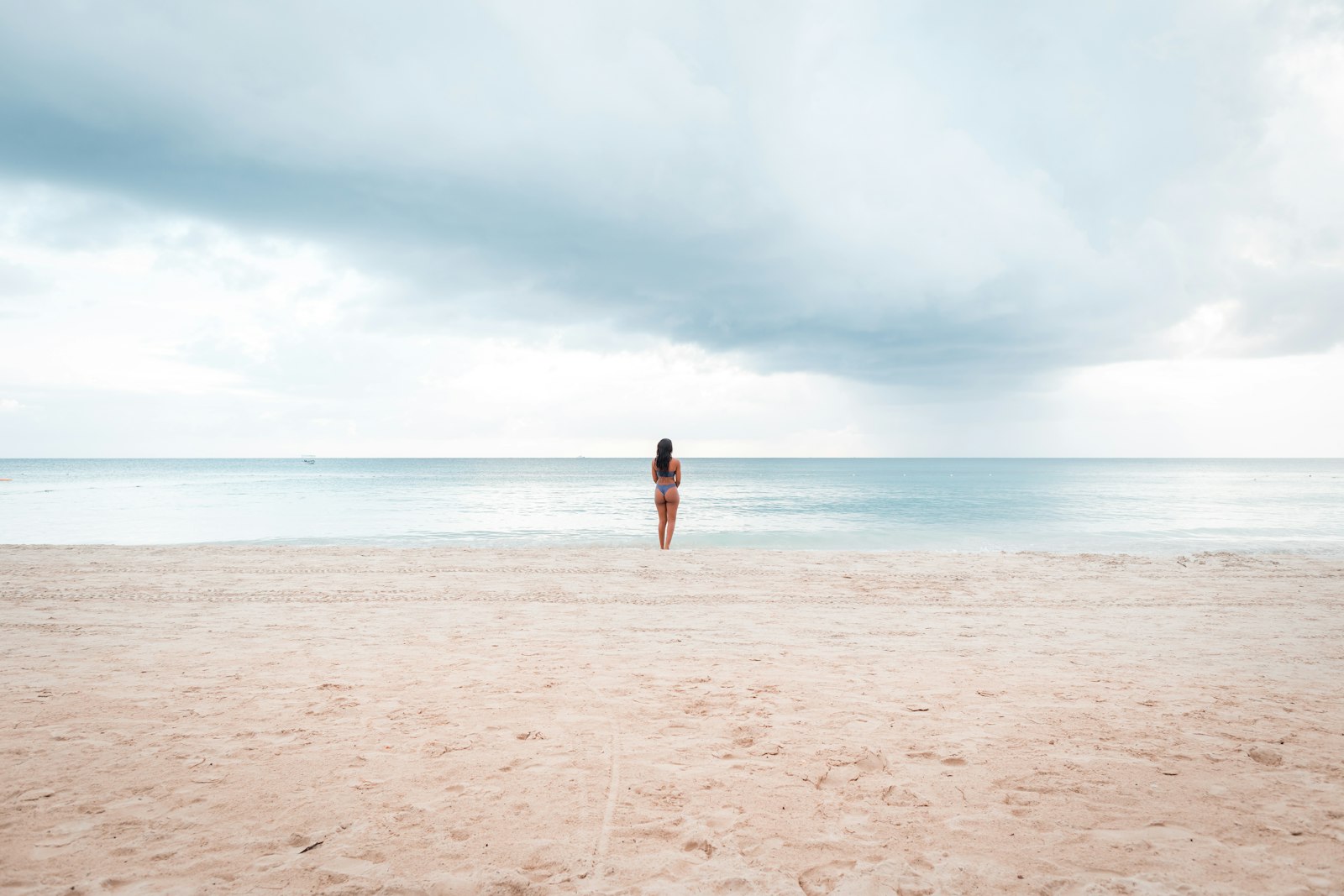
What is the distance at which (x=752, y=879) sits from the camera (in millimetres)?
3051

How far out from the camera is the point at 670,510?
46.8 ft

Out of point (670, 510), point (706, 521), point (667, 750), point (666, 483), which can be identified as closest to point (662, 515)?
point (670, 510)

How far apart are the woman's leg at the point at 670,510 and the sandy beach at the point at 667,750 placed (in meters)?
5.05

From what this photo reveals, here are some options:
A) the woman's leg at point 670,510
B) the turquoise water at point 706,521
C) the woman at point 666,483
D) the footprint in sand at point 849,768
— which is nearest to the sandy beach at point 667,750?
the footprint in sand at point 849,768

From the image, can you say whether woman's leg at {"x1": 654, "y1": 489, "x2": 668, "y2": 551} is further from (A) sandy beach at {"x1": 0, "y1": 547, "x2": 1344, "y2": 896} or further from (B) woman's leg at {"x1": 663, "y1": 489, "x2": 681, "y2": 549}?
(A) sandy beach at {"x1": 0, "y1": 547, "x2": 1344, "y2": 896}

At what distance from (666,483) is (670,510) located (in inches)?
36.4

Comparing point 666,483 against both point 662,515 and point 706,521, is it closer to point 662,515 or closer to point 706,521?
point 662,515

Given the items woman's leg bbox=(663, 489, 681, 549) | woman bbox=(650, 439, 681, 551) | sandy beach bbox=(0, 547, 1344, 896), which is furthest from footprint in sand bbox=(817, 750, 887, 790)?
woman's leg bbox=(663, 489, 681, 549)

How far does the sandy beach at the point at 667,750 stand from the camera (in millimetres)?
3143

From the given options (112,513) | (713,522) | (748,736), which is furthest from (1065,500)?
(112,513)

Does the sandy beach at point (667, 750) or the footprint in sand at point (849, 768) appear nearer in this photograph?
the sandy beach at point (667, 750)

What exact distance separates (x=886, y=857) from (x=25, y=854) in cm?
410

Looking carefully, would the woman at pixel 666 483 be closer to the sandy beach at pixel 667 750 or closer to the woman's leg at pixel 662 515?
the woman's leg at pixel 662 515

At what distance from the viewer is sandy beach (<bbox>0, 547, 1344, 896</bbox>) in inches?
124
